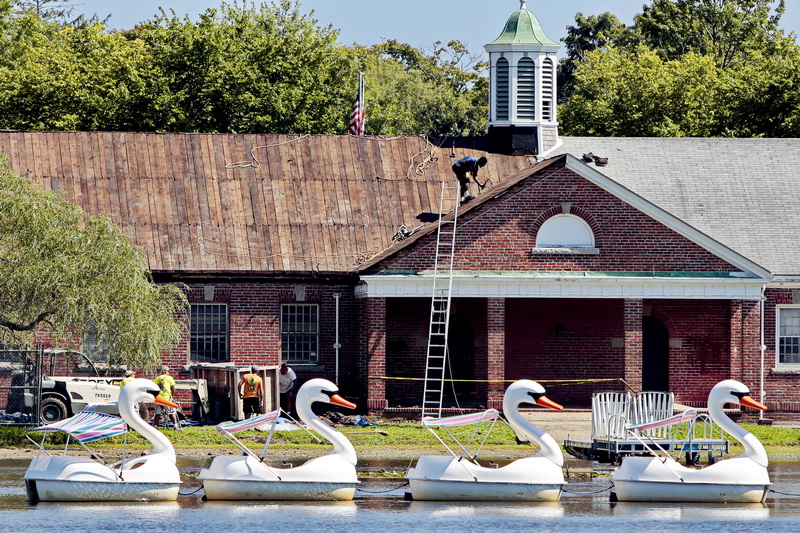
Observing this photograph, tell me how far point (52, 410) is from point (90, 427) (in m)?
8.32

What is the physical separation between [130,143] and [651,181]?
44.0 feet

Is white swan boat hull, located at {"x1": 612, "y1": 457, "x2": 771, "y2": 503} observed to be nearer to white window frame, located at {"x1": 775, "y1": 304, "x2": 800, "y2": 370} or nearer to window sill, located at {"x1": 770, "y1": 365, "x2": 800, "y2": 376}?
window sill, located at {"x1": 770, "y1": 365, "x2": 800, "y2": 376}

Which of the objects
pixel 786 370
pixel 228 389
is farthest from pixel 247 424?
pixel 786 370

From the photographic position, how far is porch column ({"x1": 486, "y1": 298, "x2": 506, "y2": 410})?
35656 millimetres

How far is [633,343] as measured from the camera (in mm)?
35625

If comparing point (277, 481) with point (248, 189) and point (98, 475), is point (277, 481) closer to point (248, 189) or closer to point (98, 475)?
point (98, 475)

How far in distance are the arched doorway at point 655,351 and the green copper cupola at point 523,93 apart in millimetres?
6221

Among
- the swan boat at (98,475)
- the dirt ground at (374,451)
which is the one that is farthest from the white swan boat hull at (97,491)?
the dirt ground at (374,451)

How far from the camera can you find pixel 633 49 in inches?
2926

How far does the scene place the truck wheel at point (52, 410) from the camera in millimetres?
32156

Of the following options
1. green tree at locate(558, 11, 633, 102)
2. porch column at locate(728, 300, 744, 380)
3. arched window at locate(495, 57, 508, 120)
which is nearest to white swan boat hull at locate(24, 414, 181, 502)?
porch column at locate(728, 300, 744, 380)

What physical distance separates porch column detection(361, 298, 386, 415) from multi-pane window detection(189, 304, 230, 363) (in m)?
3.61

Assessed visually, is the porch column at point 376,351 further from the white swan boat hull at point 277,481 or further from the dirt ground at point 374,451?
the white swan boat hull at point 277,481

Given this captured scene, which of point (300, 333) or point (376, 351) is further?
point (300, 333)
